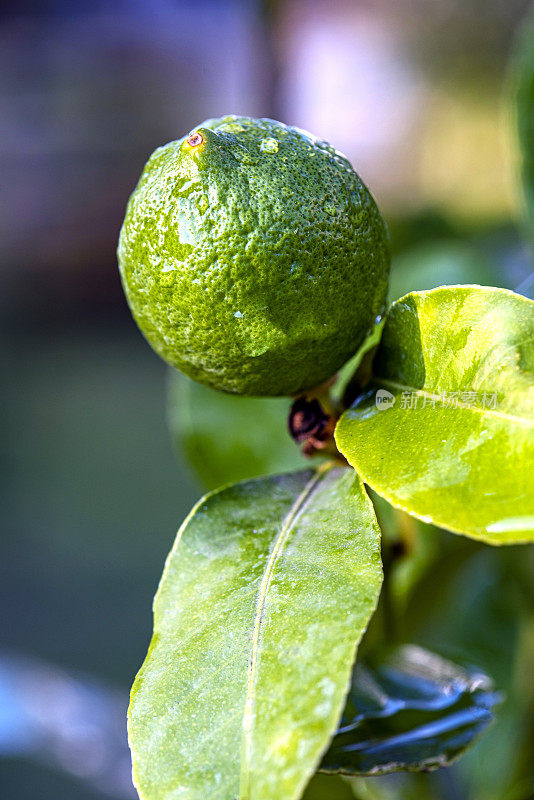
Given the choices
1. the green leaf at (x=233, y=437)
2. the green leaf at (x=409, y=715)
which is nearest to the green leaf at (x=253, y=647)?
the green leaf at (x=409, y=715)

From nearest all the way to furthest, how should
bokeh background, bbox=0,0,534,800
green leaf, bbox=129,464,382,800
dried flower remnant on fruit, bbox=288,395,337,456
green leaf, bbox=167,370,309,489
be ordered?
green leaf, bbox=129,464,382,800
dried flower remnant on fruit, bbox=288,395,337,456
green leaf, bbox=167,370,309,489
bokeh background, bbox=0,0,534,800

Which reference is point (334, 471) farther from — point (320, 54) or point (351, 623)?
point (320, 54)

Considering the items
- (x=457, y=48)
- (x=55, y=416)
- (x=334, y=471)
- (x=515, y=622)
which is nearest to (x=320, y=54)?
(x=457, y=48)

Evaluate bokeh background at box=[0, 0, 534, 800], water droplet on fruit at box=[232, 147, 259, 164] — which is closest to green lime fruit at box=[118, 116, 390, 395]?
water droplet on fruit at box=[232, 147, 259, 164]

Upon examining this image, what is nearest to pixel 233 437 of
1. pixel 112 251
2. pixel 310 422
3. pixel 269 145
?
pixel 310 422

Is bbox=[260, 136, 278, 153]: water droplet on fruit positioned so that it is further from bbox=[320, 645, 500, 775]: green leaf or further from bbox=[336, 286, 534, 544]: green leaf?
bbox=[320, 645, 500, 775]: green leaf

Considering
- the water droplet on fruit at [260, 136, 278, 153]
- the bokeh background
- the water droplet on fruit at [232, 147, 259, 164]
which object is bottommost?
the bokeh background

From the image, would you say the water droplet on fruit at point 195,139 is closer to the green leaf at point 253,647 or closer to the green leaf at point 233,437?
the green leaf at point 253,647
